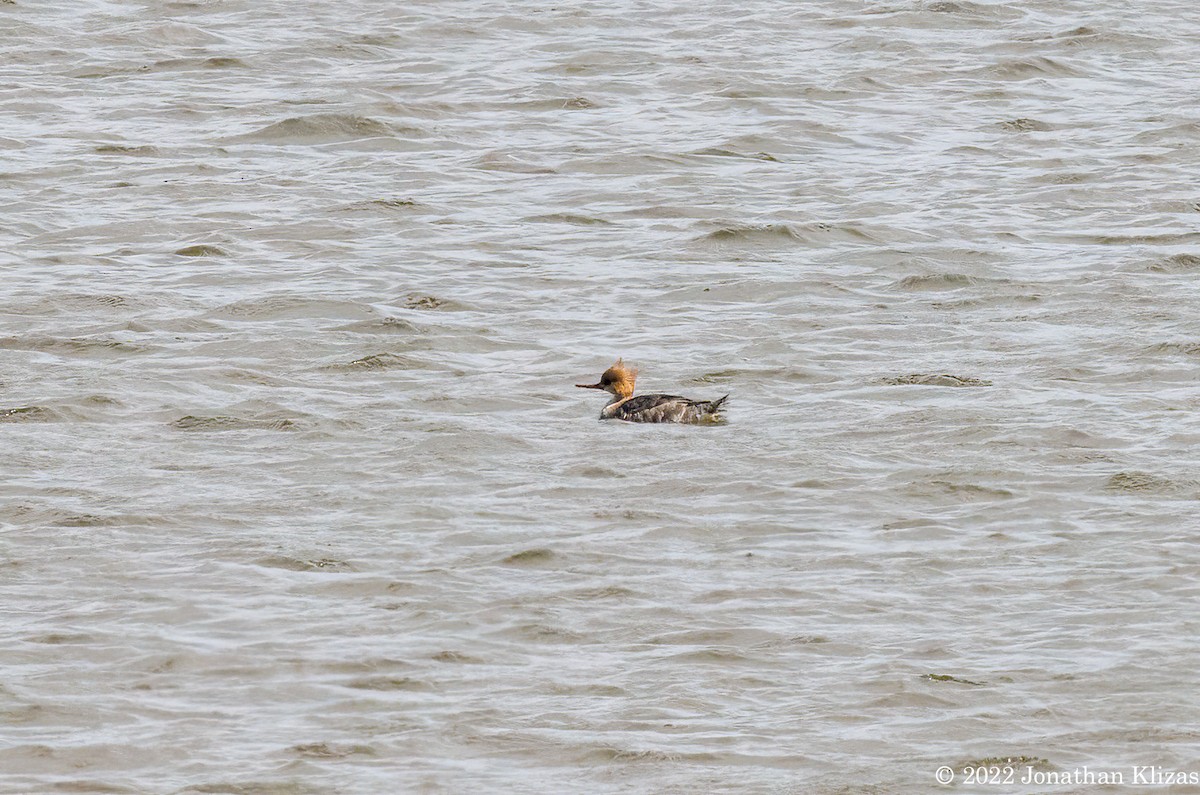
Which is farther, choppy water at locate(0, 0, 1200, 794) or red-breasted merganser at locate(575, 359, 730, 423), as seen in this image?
red-breasted merganser at locate(575, 359, 730, 423)

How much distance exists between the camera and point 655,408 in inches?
483

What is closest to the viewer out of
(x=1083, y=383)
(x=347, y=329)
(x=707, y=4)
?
(x=1083, y=383)

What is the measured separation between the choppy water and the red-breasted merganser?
13 centimetres

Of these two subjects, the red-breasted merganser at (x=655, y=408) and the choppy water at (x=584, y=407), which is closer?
the choppy water at (x=584, y=407)

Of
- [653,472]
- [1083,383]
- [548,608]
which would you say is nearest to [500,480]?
[653,472]

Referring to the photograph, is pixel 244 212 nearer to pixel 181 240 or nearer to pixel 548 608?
pixel 181 240

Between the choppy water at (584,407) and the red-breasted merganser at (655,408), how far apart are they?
13 cm

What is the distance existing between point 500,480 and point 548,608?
182cm

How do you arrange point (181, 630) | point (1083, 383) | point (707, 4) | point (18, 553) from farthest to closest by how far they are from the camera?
point (707, 4) → point (1083, 383) → point (18, 553) → point (181, 630)

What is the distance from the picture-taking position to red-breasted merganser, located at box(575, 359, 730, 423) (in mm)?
12266

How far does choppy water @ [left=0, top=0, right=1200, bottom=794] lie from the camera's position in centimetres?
865

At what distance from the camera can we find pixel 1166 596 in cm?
977

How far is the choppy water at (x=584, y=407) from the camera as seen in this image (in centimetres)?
865

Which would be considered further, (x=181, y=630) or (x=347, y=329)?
(x=347, y=329)
